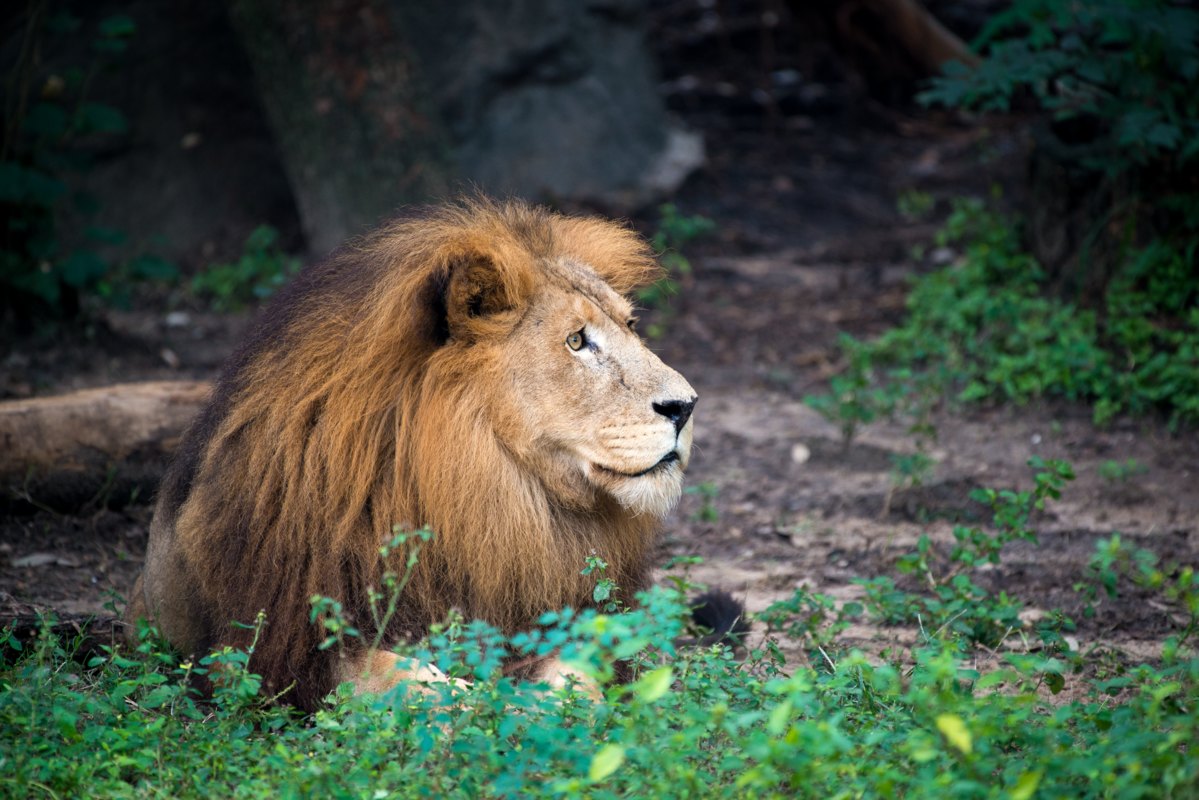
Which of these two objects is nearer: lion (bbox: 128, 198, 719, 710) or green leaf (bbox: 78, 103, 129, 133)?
lion (bbox: 128, 198, 719, 710)

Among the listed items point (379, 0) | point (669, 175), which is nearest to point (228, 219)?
point (379, 0)

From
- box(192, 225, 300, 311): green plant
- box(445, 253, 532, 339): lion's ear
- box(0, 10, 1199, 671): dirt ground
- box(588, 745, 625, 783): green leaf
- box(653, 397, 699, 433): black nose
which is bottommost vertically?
box(0, 10, 1199, 671): dirt ground

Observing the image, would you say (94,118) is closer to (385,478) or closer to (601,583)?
(385,478)

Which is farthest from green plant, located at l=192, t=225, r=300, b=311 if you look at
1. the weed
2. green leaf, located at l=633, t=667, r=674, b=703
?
green leaf, located at l=633, t=667, r=674, b=703

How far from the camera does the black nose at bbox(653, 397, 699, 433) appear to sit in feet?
10.0

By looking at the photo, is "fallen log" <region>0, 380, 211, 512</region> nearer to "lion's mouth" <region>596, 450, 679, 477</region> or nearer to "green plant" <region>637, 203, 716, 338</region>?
"lion's mouth" <region>596, 450, 679, 477</region>

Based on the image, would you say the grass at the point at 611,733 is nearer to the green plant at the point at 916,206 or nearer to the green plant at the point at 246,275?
the green plant at the point at 246,275

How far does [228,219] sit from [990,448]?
19.7ft

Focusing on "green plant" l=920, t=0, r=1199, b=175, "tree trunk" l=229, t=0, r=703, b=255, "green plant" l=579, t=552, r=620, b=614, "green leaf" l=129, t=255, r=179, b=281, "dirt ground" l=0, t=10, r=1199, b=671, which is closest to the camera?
"green plant" l=579, t=552, r=620, b=614

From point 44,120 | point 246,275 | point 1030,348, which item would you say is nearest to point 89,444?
point 44,120

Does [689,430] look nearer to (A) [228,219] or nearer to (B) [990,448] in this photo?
(B) [990,448]

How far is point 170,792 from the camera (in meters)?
2.54

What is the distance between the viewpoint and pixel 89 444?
473cm

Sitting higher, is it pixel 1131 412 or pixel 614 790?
pixel 614 790
